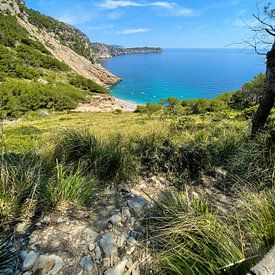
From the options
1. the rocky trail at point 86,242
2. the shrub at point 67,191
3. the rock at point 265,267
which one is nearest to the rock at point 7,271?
the rocky trail at point 86,242

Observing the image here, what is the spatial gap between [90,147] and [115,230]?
1.59m

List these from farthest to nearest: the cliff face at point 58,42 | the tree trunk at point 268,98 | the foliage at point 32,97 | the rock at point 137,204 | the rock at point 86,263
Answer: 1. the cliff face at point 58,42
2. the foliage at point 32,97
3. the tree trunk at point 268,98
4. the rock at point 137,204
5. the rock at point 86,263

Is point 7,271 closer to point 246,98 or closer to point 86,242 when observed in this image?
point 86,242

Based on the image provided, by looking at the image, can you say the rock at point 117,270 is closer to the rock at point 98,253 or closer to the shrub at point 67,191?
the rock at point 98,253

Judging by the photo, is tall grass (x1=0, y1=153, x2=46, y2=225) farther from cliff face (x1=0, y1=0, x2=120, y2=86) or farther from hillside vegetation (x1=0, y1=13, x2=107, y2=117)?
cliff face (x1=0, y1=0, x2=120, y2=86)

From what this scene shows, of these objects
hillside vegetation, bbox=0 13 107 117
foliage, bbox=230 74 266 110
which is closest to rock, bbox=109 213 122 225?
hillside vegetation, bbox=0 13 107 117

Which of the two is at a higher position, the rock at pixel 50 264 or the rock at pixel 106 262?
the rock at pixel 50 264

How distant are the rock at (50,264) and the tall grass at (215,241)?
0.81m

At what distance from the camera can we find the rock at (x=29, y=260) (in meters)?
2.06

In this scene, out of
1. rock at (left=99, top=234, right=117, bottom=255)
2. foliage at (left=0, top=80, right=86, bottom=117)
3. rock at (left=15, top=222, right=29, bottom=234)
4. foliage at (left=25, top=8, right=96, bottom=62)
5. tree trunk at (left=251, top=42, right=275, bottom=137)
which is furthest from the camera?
foliage at (left=25, top=8, right=96, bottom=62)

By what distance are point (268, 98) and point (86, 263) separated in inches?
172

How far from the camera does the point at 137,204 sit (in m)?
3.06

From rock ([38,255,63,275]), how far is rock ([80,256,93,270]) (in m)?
0.17

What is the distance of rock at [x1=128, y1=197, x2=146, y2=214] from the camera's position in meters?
2.96
